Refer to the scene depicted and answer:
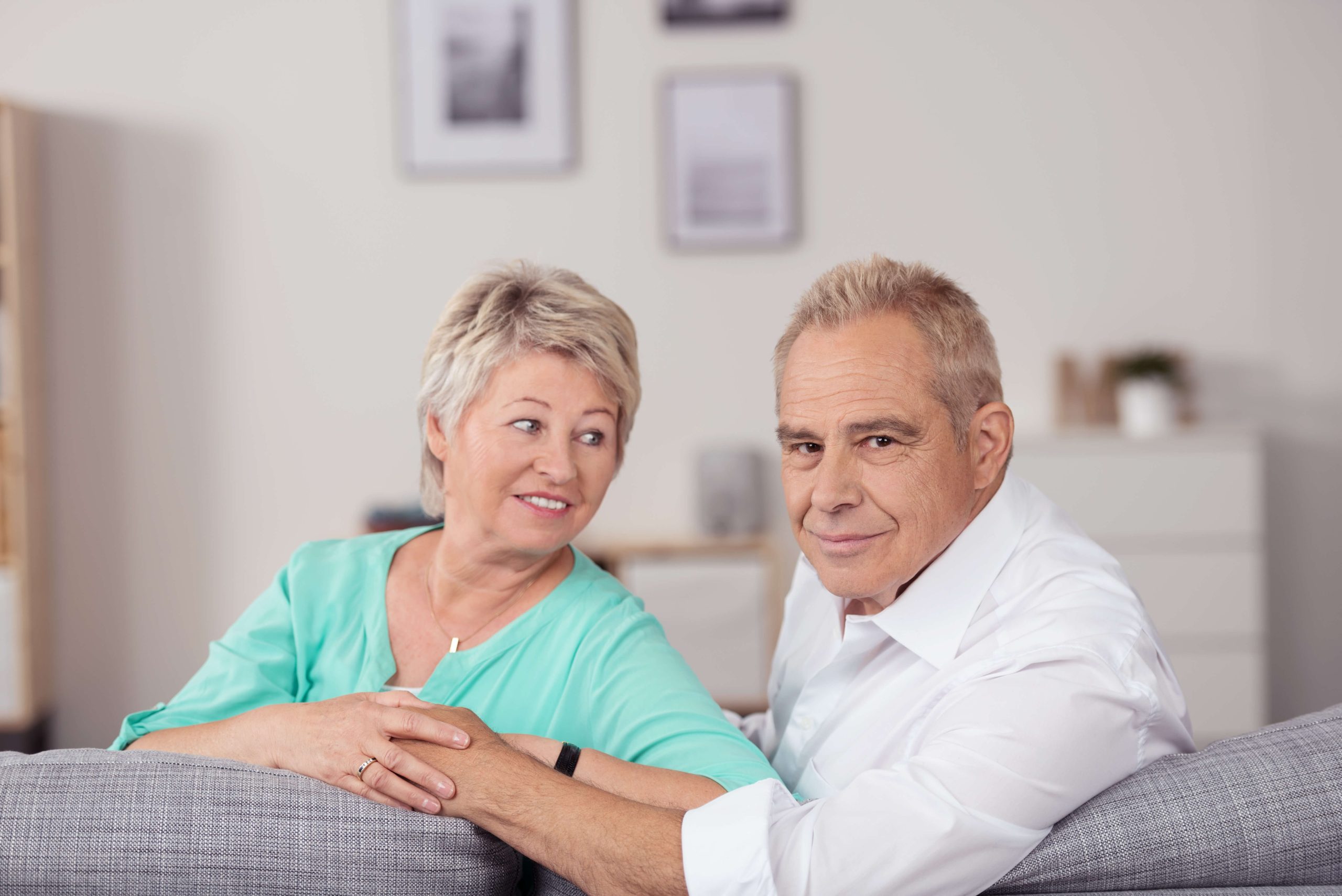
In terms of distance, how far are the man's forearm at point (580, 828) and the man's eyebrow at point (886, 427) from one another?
496 millimetres

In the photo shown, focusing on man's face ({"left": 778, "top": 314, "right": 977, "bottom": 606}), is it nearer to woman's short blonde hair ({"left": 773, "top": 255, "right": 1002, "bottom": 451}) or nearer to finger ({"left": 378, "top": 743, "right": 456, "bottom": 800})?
woman's short blonde hair ({"left": 773, "top": 255, "right": 1002, "bottom": 451})

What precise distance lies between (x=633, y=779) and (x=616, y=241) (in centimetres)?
279

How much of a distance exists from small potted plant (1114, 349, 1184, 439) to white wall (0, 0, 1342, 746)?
232 millimetres

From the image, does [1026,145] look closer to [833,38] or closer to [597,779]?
[833,38]

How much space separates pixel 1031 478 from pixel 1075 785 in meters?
2.54

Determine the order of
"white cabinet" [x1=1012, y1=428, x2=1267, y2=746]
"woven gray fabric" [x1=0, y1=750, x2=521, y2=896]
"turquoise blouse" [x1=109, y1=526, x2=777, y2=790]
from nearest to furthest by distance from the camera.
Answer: "woven gray fabric" [x1=0, y1=750, x2=521, y2=896]
"turquoise blouse" [x1=109, y1=526, x2=777, y2=790]
"white cabinet" [x1=1012, y1=428, x2=1267, y2=746]

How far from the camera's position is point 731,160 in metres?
3.65

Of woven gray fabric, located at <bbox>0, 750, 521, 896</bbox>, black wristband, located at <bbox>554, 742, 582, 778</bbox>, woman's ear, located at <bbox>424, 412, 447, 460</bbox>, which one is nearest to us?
Result: woven gray fabric, located at <bbox>0, 750, 521, 896</bbox>

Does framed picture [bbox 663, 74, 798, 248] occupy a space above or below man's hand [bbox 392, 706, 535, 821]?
above

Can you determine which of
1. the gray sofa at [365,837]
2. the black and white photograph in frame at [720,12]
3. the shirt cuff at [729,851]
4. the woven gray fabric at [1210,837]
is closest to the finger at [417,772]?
the gray sofa at [365,837]

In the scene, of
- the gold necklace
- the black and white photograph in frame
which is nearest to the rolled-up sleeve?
the gold necklace

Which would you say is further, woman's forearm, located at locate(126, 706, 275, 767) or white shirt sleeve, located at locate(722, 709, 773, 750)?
white shirt sleeve, located at locate(722, 709, 773, 750)

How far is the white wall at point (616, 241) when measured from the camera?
11.9 feet

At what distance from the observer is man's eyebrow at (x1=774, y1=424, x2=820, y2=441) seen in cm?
131
